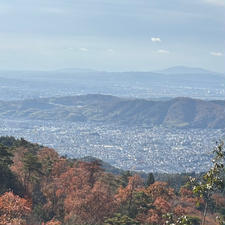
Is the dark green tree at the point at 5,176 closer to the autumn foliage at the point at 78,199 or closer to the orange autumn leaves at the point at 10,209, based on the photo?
the autumn foliage at the point at 78,199

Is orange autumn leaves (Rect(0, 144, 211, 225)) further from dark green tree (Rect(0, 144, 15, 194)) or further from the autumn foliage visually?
dark green tree (Rect(0, 144, 15, 194))

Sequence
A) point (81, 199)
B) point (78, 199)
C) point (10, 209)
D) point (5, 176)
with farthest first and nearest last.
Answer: point (5, 176), point (78, 199), point (81, 199), point (10, 209)

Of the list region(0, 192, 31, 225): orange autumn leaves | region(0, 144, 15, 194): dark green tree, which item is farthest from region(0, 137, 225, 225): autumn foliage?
region(0, 144, 15, 194): dark green tree

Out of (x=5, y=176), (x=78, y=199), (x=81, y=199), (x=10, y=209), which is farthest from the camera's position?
(x=5, y=176)

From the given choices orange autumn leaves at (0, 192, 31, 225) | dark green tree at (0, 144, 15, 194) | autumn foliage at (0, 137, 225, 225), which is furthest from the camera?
dark green tree at (0, 144, 15, 194)

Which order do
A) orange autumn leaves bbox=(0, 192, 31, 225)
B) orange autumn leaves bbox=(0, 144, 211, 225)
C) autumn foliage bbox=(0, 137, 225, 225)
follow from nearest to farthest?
orange autumn leaves bbox=(0, 192, 31, 225)
autumn foliage bbox=(0, 137, 225, 225)
orange autumn leaves bbox=(0, 144, 211, 225)

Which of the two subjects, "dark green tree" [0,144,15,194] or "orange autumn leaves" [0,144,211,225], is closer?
"orange autumn leaves" [0,144,211,225]

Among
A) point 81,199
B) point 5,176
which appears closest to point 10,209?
point 81,199

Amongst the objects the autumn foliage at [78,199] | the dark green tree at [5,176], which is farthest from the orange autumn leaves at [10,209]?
the dark green tree at [5,176]

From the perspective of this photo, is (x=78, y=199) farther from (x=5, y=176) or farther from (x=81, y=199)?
(x=5, y=176)

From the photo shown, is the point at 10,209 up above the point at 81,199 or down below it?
above

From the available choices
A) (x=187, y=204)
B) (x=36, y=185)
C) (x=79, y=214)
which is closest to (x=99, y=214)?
(x=79, y=214)
